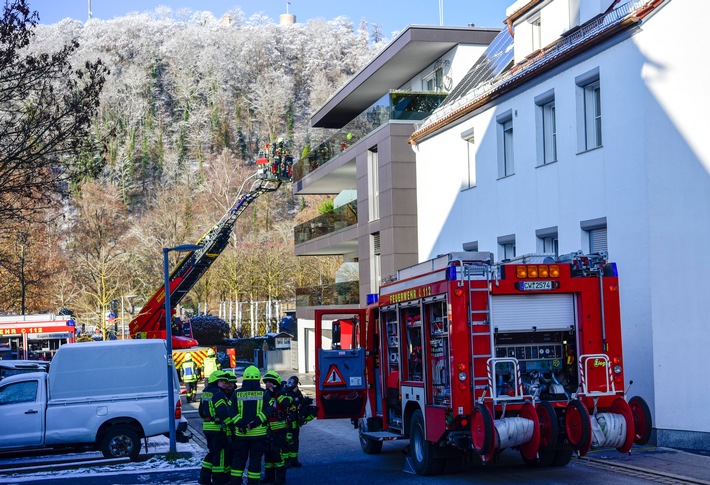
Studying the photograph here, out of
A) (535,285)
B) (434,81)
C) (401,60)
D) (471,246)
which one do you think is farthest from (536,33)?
(535,285)

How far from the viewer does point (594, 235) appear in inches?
717

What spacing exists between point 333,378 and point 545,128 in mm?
7904

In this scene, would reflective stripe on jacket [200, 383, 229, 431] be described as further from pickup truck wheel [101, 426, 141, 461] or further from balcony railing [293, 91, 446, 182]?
balcony railing [293, 91, 446, 182]

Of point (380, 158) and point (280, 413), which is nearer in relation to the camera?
point (280, 413)

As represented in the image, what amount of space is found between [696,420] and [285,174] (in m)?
22.5

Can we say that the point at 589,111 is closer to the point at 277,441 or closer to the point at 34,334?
the point at 277,441

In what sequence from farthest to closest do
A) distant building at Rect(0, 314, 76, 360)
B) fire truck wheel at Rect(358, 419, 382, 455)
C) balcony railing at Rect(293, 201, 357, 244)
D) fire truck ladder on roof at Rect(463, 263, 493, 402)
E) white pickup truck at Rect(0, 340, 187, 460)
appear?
distant building at Rect(0, 314, 76, 360) < balcony railing at Rect(293, 201, 357, 244) < white pickup truck at Rect(0, 340, 187, 460) < fire truck wheel at Rect(358, 419, 382, 455) < fire truck ladder on roof at Rect(463, 263, 493, 402)

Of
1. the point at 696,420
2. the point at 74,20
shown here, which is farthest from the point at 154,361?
the point at 74,20

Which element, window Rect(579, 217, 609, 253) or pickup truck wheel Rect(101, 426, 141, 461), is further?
window Rect(579, 217, 609, 253)

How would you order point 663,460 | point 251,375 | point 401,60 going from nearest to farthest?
point 251,375
point 663,460
point 401,60

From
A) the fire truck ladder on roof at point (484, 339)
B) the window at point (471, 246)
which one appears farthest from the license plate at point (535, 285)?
the window at point (471, 246)

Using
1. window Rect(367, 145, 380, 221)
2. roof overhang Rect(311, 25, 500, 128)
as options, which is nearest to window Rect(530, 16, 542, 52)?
roof overhang Rect(311, 25, 500, 128)

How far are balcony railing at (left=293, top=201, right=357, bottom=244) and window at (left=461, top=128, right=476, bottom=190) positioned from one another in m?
8.39

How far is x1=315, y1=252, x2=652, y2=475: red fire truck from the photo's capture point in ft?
38.4
